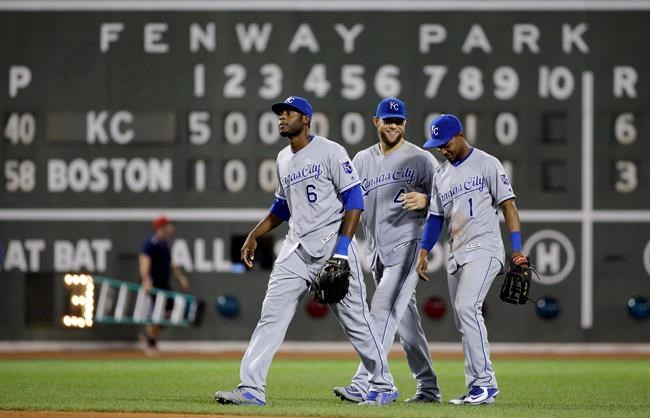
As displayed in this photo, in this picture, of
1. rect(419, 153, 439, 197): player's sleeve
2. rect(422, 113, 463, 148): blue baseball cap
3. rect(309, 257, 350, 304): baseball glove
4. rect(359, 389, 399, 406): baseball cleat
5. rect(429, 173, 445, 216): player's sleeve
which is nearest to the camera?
rect(309, 257, 350, 304): baseball glove

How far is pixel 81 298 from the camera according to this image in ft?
47.2

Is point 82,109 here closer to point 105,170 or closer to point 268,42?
point 105,170

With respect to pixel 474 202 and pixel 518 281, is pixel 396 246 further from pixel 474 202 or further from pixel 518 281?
pixel 518 281

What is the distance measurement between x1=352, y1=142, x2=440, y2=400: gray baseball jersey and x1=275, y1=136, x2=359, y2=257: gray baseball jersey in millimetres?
652

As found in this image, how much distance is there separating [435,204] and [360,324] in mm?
1047

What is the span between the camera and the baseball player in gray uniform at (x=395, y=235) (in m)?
8.50

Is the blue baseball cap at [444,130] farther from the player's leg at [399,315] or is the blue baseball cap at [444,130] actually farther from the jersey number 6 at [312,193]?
the jersey number 6 at [312,193]

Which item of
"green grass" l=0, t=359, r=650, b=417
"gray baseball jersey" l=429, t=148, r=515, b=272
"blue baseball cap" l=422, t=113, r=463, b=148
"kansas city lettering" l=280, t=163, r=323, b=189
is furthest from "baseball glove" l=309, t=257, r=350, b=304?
"blue baseball cap" l=422, t=113, r=463, b=148

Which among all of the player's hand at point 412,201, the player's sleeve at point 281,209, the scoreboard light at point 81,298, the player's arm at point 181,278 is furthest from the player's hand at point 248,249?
the scoreboard light at point 81,298

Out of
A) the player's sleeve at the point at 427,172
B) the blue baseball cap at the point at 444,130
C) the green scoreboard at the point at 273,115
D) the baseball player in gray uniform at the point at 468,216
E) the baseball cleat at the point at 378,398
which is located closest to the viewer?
the baseball cleat at the point at 378,398

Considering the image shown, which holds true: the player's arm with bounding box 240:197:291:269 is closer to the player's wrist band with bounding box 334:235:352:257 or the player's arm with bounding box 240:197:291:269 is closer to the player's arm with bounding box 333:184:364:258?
the player's arm with bounding box 333:184:364:258

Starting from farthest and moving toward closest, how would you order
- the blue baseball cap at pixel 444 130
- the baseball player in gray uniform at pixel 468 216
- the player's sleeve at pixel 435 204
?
the player's sleeve at pixel 435 204 → the blue baseball cap at pixel 444 130 → the baseball player in gray uniform at pixel 468 216

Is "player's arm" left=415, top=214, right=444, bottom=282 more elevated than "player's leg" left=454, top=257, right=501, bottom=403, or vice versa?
"player's arm" left=415, top=214, right=444, bottom=282

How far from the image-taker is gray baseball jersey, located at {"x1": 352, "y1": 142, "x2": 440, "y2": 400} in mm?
8500
